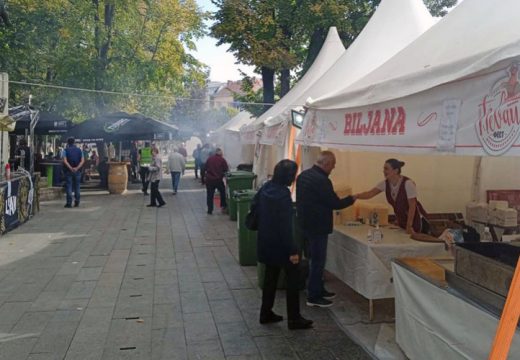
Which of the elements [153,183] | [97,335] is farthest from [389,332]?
[153,183]

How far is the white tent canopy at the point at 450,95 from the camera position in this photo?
2.80m

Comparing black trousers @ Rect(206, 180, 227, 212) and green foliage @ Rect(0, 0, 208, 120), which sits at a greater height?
green foliage @ Rect(0, 0, 208, 120)

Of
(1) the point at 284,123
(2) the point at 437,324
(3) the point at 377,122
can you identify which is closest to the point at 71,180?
(1) the point at 284,123

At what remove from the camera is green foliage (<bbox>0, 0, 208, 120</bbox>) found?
2172 cm

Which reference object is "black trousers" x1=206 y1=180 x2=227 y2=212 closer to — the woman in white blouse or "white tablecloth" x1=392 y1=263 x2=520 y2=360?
the woman in white blouse

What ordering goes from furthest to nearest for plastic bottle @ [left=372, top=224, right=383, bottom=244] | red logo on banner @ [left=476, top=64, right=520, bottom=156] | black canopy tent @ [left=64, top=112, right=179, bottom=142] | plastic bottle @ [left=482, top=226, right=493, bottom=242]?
black canopy tent @ [left=64, top=112, right=179, bottom=142]
plastic bottle @ [left=482, top=226, right=493, bottom=242]
plastic bottle @ [left=372, top=224, right=383, bottom=244]
red logo on banner @ [left=476, top=64, right=520, bottom=156]

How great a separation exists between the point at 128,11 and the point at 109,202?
10374 millimetres

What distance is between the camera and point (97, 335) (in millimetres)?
5031

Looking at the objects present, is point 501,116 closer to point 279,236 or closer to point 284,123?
point 279,236

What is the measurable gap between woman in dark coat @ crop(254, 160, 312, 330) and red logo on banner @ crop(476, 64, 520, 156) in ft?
7.55

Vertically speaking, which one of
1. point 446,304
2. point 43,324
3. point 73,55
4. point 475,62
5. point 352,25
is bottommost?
point 43,324

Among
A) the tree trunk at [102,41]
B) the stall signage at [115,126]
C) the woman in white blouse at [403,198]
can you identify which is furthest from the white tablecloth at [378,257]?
the tree trunk at [102,41]

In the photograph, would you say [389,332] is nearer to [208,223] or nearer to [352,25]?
[208,223]

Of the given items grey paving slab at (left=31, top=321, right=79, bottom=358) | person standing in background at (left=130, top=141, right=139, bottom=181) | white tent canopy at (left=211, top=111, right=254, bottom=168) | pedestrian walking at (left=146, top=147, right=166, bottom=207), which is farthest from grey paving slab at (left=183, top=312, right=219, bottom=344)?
person standing in background at (left=130, top=141, right=139, bottom=181)
